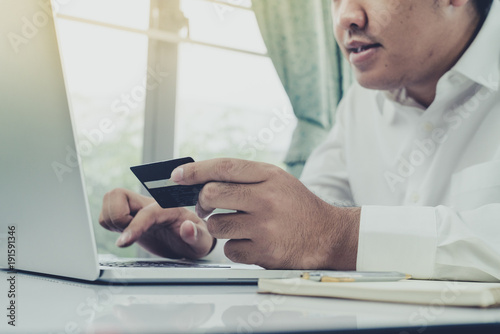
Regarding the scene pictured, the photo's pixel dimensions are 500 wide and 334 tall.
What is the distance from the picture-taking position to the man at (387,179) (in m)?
0.57

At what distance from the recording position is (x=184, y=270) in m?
0.48

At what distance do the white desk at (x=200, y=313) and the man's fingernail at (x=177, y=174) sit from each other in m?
0.13

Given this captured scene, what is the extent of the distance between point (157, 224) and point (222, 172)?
34 cm

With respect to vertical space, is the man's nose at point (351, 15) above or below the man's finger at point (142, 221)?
above

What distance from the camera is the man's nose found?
989mm

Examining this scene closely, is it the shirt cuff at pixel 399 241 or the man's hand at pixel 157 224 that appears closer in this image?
the shirt cuff at pixel 399 241

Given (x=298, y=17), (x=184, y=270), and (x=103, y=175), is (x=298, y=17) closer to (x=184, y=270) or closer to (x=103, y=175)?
(x=103, y=175)

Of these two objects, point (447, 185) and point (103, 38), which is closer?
point (447, 185)

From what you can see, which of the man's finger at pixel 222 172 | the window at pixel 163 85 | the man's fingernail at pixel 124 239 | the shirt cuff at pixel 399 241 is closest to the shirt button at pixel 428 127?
the shirt cuff at pixel 399 241

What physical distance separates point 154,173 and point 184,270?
0.12 metres

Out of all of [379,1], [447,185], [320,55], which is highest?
[379,1]

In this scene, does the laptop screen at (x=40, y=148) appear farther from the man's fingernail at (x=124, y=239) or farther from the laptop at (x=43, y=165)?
the man's fingernail at (x=124, y=239)

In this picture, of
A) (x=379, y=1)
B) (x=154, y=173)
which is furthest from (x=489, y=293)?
(x=379, y=1)

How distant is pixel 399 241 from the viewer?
1.88 feet
